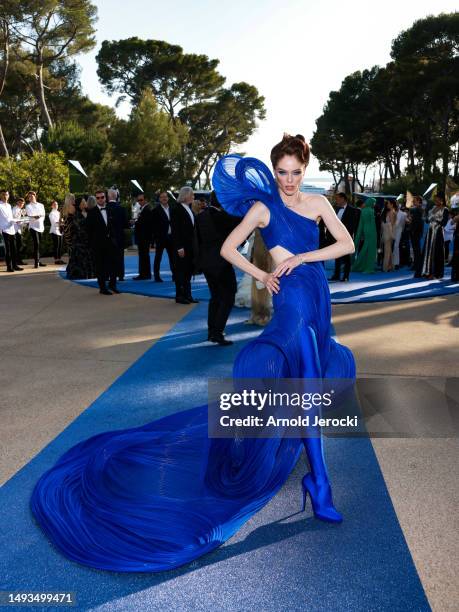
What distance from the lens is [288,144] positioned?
3.16 m

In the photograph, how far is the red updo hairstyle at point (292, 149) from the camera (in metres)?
3.15

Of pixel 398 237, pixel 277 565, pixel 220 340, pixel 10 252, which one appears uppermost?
pixel 398 237

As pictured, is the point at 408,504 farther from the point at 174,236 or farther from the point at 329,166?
the point at 329,166

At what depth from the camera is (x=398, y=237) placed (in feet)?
49.0

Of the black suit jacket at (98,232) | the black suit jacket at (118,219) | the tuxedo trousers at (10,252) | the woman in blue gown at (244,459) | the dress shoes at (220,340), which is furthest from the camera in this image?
the tuxedo trousers at (10,252)

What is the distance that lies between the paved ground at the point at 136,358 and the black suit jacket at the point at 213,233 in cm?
121

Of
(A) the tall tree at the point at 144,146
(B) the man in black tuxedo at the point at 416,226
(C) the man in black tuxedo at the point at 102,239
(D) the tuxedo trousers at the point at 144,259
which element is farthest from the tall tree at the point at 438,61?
(C) the man in black tuxedo at the point at 102,239

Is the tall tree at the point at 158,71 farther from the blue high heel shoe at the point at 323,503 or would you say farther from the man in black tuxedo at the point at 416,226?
the blue high heel shoe at the point at 323,503

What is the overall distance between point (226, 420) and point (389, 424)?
1587mm

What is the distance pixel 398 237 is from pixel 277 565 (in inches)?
519

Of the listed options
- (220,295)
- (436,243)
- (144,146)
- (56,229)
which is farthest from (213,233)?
(144,146)

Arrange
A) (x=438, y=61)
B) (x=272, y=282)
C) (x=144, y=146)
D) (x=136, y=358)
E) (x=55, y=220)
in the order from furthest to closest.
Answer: (x=144, y=146), (x=438, y=61), (x=55, y=220), (x=136, y=358), (x=272, y=282)

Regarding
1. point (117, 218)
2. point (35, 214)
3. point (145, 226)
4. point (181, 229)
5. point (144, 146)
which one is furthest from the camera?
point (144, 146)

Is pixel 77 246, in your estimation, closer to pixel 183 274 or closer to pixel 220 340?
pixel 183 274
